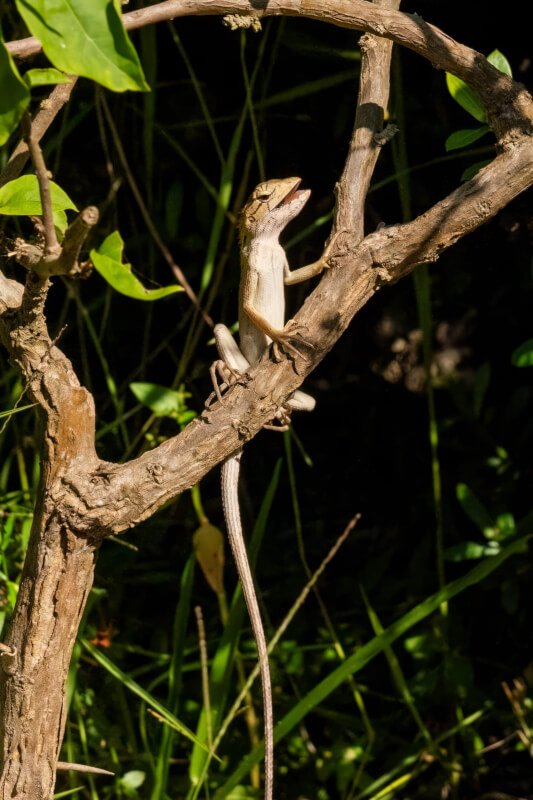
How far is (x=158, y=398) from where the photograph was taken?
2.14 metres

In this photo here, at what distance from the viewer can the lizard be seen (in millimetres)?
1636

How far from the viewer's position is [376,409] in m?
2.67

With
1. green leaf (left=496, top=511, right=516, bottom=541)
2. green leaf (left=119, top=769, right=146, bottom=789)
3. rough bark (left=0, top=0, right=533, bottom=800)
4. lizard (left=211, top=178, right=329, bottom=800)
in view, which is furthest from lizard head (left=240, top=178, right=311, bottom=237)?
green leaf (left=119, top=769, right=146, bottom=789)

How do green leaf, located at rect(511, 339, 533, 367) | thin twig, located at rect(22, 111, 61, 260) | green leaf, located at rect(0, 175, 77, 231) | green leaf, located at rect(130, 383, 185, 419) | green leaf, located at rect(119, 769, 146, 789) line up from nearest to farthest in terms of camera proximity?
thin twig, located at rect(22, 111, 61, 260)
green leaf, located at rect(0, 175, 77, 231)
green leaf, located at rect(511, 339, 533, 367)
green leaf, located at rect(130, 383, 185, 419)
green leaf, located at rect(119, 769, 146, 789)

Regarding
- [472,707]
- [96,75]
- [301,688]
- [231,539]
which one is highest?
[96,75]

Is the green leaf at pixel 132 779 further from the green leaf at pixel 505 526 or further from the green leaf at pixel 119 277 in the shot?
the green leaf at pixel 119 277

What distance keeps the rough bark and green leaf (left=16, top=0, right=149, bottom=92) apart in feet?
1.45

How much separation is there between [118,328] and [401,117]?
1009 mm

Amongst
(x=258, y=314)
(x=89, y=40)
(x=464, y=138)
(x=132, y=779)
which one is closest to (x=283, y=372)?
(x=258, y=314)

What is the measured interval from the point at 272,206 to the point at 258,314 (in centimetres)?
26

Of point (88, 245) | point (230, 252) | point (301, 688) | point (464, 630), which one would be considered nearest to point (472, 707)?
point (464, 630)

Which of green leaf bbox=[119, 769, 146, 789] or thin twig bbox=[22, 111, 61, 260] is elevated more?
thin twig bbox=[22, 111, 61, 260]

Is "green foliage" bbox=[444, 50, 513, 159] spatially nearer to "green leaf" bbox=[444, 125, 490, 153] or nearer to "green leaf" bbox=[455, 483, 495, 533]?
"green leaf" bbox=[444, 125, 490, 153]

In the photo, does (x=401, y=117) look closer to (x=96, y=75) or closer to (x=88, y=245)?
(x=88, y=245)
